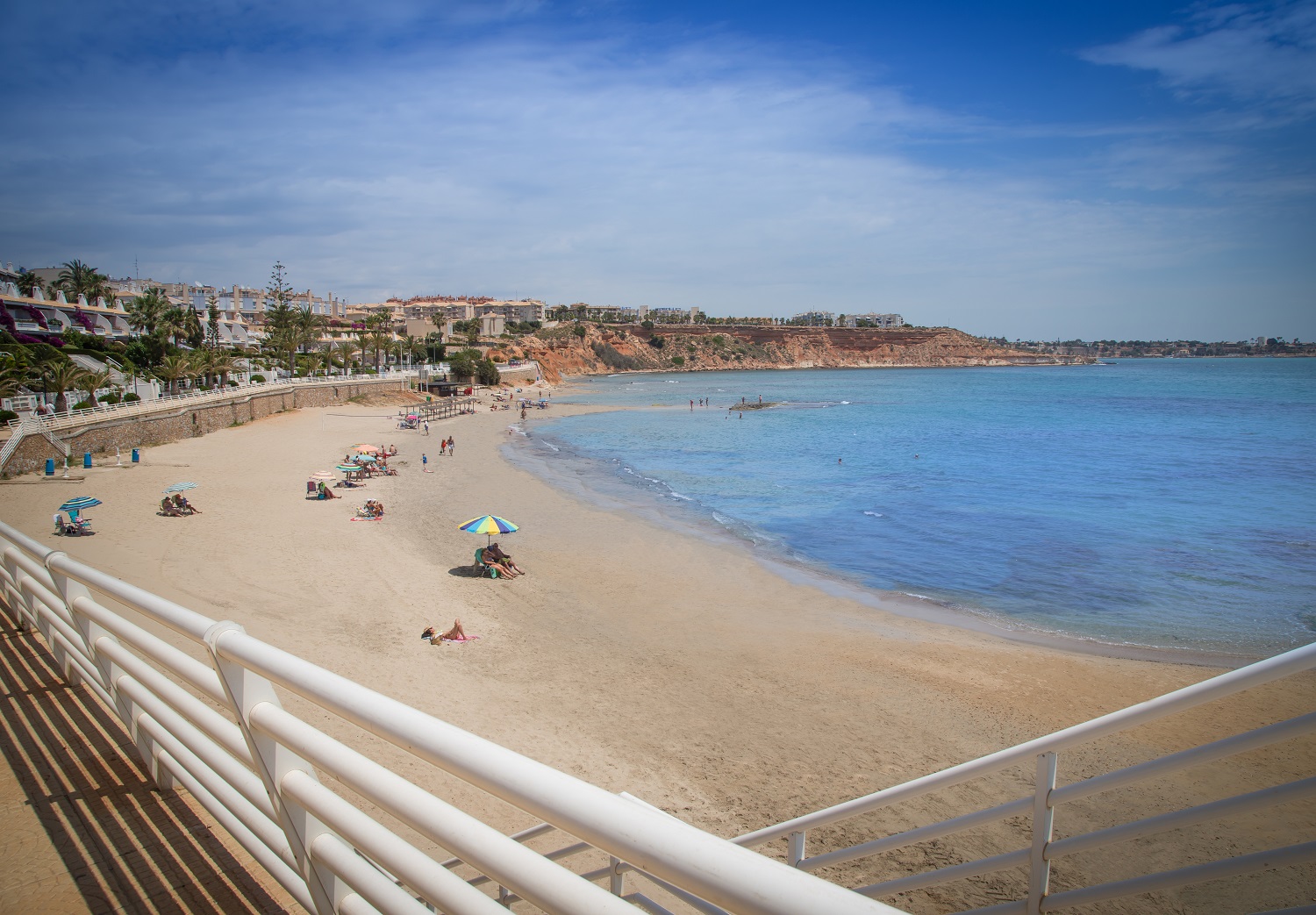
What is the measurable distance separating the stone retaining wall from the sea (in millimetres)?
17356

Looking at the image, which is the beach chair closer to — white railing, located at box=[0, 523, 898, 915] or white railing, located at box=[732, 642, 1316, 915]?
white railing, located at box=[0, 523, 898, 915]

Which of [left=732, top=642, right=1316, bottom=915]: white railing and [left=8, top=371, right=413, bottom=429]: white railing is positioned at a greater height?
[left=732, top=642, right=1316, bottom=915]: white railing

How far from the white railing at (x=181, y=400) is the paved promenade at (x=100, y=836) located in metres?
32.4

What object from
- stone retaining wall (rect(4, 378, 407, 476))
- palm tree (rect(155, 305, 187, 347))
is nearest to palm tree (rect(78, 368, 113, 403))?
stone retaining wall (rect(4, 378, 407, 476))

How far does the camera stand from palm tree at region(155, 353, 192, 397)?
47.4m

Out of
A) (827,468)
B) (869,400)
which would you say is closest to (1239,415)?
(869,400)

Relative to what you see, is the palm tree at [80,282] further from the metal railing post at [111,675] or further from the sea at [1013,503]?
the metal railing post at [111,675]

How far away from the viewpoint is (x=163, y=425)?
125ft

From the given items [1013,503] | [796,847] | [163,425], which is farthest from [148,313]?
[796,847]

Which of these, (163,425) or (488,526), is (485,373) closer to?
(163,425)

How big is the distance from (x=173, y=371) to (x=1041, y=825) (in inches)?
2154

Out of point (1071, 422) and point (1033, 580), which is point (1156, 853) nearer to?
point (1033, 580)

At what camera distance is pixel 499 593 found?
57.1 ft

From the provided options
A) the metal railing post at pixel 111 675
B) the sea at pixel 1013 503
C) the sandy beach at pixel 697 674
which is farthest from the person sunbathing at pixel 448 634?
the sea at pixel 1013 503
